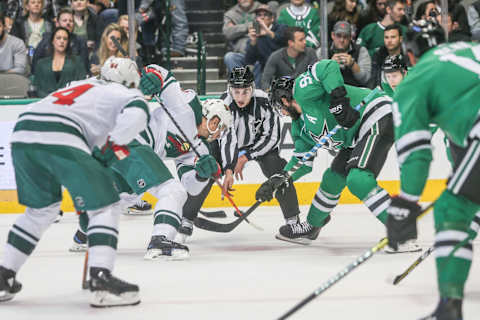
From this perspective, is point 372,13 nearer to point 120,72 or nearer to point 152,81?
point 152,81

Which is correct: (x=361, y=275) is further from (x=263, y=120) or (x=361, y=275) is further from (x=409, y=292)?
(x=263, y=120)

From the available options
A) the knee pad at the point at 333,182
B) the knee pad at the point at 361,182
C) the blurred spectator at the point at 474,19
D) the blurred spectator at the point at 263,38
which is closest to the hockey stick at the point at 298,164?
the knee pad at the point at 333,182

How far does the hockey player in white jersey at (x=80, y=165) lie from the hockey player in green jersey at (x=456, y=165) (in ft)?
3.54

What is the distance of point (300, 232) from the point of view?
14.2 ft

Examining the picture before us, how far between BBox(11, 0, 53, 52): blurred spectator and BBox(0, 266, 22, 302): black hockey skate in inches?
143

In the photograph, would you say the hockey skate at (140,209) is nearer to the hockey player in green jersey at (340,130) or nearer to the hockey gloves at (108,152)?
the hockey player in green jersey at (340,130)

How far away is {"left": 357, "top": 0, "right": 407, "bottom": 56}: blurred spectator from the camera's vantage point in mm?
6164

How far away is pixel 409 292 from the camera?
2.96 meters

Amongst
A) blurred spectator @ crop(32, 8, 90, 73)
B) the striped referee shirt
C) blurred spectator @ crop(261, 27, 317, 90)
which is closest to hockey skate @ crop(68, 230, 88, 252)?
the striped referee shirt

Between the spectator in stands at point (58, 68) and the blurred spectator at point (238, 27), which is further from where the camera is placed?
the blurred spectator at point (238, 27)

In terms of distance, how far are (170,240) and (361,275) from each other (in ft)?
3.35

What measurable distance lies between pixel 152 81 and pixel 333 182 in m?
1.14

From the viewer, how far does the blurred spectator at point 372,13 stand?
20.8 feet

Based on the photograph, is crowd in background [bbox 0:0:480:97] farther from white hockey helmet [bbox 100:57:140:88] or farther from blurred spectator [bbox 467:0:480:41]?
white hockey helmet [bbox 100:57:140:88]
